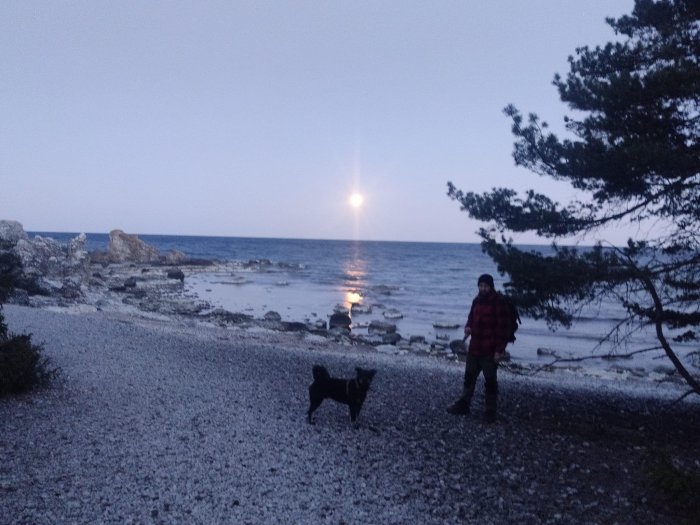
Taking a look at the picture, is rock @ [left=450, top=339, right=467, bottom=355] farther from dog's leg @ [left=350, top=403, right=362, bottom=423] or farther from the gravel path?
dog's leg @ [left=350, top=403, right=362, bottom=423]

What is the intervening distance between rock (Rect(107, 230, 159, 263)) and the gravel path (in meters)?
56.4

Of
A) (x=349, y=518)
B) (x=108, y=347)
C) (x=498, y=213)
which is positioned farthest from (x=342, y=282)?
(x=349, y=518)

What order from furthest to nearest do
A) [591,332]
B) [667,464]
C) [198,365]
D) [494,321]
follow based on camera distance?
[591,332] → [198,365] → [494,321] → [667,464]

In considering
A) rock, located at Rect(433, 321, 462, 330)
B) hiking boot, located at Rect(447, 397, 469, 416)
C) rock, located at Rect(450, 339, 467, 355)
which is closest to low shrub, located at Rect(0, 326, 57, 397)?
hiking boot, located at Rect(447, 397, 469, 416)

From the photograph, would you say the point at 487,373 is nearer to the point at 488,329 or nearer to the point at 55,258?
the point at 488,329

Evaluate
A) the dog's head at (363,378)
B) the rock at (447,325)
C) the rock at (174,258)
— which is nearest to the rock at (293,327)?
the rock at (447,325)

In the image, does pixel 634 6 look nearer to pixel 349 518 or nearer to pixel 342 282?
pixel 349 518

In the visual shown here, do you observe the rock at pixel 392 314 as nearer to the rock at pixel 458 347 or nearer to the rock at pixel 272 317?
the rock at pixel 272 317

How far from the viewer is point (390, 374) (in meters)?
12.5

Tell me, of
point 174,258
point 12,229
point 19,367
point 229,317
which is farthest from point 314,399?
point 174,258

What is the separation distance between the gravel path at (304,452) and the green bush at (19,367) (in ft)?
1.07

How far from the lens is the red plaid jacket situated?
8195 millimetres

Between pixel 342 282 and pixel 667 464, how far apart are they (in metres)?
45.1

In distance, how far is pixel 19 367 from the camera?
850 centimetres
